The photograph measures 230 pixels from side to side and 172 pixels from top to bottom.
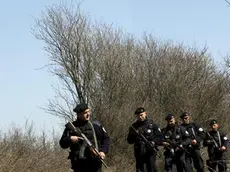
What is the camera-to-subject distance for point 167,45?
33000mm

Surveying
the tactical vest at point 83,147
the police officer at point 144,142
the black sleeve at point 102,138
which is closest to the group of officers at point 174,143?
the police officer at point 144,142

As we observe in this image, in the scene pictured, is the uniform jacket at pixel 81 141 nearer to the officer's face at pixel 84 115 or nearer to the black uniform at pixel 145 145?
the officer's face at pixel 84 115

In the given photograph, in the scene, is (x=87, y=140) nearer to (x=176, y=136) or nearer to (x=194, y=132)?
(x=176, y=136)

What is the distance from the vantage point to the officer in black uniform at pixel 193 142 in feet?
44.0

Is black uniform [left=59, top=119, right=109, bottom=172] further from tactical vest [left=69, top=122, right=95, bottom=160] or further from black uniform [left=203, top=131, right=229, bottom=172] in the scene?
black uniform [left=203, top=131, right=229, bottom=172]

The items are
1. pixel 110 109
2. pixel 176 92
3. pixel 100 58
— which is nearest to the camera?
pixel 110 109

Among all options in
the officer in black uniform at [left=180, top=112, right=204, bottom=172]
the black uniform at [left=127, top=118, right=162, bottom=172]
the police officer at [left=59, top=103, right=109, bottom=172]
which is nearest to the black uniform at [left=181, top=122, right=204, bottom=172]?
the officer in black uniform at [left=180, top=112, right=204, bottom=172]

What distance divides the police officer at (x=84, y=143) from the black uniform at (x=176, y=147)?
5095 millimetres

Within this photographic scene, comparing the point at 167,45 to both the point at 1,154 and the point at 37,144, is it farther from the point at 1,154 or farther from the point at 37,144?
the point at 1,154

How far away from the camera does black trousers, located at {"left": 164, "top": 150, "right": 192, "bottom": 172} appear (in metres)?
13.1

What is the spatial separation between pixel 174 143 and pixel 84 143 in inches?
215

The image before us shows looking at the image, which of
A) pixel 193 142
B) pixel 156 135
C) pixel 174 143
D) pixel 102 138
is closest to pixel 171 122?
pixel 174 143

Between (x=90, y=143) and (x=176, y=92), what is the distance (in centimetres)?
2099

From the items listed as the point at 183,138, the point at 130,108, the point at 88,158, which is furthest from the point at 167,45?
the point at 88,158
